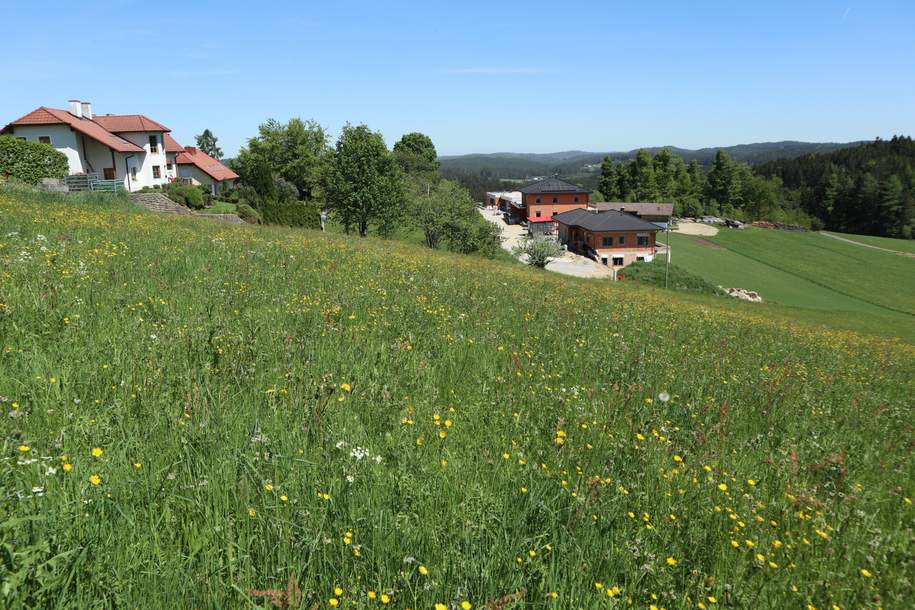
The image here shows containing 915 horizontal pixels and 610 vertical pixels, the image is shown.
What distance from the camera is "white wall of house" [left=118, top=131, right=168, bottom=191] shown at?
179 feet

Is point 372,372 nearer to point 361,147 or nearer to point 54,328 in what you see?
point 54,328

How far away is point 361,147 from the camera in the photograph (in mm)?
45781

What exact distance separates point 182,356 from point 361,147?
1717 inches

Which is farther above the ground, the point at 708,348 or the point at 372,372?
the point at 372,372

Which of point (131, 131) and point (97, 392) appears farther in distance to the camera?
point (131, 131)

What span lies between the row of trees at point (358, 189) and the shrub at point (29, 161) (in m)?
14.0

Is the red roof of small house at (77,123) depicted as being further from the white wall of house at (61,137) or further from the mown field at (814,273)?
the mown field at (814,273)

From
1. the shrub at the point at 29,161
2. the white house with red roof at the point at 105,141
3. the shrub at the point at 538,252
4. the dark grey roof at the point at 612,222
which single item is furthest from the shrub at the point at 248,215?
the dark grey roof at the point at 612,222

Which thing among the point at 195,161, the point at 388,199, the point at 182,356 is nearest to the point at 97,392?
the point at 182,356

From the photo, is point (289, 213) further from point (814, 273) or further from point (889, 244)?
point (889, 244)

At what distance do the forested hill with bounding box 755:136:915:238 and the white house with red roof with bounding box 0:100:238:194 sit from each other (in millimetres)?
158929

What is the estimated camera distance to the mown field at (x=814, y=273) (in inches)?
1812

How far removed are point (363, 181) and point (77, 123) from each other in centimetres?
2836

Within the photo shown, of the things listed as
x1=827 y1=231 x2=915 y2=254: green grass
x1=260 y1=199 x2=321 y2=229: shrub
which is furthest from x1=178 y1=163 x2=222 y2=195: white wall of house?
x1=827 y1=231 x2=915 y2=254: green grass
